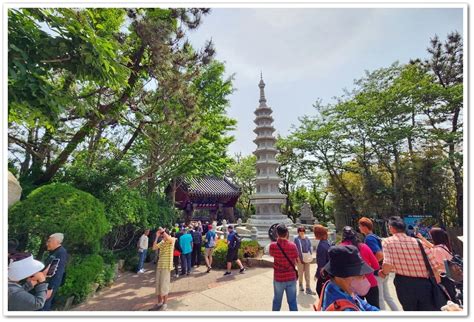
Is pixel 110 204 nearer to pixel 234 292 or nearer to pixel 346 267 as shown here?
pixel 234 292

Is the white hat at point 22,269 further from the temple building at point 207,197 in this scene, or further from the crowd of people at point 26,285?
the temple building at point 207,197

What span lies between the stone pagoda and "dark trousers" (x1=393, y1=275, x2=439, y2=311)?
1110cm

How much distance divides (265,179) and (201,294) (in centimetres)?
985

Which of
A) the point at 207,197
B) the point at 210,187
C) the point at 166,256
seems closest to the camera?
the point at 166,256

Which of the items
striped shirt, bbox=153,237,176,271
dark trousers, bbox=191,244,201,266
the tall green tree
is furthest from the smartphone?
the tall green tree

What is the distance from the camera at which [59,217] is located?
17.8 feet

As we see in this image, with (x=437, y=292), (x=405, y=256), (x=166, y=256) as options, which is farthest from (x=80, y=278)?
(x=437, y=292)

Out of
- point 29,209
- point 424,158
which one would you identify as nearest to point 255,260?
point 29,209

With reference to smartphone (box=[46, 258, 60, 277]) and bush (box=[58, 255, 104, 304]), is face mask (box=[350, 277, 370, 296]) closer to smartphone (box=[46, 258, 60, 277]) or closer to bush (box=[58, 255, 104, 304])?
smartphone (box=[46, 258, 60, 277])

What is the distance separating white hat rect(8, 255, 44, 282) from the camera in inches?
106

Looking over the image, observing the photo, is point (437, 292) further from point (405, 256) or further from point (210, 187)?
point (210, 187)

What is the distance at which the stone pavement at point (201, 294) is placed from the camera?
525cm
